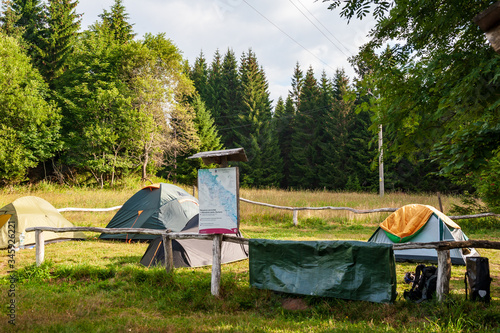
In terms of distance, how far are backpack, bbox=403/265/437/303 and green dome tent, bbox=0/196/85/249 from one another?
929 centimetres

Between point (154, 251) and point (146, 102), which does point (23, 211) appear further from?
point (146, 102)

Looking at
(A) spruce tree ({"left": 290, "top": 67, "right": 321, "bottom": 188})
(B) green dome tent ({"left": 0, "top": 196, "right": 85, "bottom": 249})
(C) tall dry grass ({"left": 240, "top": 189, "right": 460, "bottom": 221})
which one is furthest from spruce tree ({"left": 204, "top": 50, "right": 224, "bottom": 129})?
(B) green dome tent ({"left": 0, "top": 196, "right": 85, "bottom": 249})

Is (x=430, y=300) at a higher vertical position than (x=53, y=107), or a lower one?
lower

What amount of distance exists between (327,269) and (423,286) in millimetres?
1369

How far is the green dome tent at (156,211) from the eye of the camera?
10.3 metres

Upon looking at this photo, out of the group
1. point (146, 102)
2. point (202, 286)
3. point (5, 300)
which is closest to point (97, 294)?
point (5, 300)

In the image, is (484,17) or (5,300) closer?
(484,17)

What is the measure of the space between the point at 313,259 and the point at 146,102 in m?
25.2

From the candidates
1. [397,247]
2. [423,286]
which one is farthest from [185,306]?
[423,286]

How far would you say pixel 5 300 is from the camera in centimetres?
508

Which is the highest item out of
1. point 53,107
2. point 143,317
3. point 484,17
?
point 53,107

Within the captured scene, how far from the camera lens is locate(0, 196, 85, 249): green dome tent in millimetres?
9164

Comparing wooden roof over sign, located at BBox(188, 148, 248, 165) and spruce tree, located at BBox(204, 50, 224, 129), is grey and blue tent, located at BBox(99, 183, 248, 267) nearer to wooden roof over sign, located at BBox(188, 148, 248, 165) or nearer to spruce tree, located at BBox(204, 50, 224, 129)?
wooden roof over sign, located at BBox(188, 148, 248, 165)

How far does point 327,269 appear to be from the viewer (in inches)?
193
